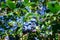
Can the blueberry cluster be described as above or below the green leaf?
below

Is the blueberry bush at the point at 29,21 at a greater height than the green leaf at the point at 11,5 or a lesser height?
lesser

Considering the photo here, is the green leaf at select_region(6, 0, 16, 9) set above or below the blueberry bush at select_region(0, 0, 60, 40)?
above

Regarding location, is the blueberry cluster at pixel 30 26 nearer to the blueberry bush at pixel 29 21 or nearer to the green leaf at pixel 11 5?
the blueberry bush at pixel 29 21

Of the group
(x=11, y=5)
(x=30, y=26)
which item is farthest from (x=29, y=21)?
(x=11, y=5)

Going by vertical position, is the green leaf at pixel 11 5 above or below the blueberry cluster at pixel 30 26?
above

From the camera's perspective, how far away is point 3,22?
5.44ft

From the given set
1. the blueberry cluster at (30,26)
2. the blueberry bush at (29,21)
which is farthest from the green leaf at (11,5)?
the blueberry cluster at (30,26)

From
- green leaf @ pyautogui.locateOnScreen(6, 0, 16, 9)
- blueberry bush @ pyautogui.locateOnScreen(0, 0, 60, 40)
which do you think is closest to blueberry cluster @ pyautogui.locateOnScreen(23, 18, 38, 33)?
blueberry bush @ pyautogui.locateOnScreen(0, 0, 60, 40)

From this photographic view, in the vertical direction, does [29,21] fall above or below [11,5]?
below

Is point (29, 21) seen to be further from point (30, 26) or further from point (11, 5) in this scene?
point (11, 5)

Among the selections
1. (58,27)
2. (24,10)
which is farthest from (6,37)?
(58,27)

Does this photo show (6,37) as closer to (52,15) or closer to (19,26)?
(19,26)

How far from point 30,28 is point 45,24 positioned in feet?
0.43

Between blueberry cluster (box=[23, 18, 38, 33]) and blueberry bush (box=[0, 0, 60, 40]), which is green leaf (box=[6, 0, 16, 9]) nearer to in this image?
blueberry bush (box=[0, 0, 60, 40])
